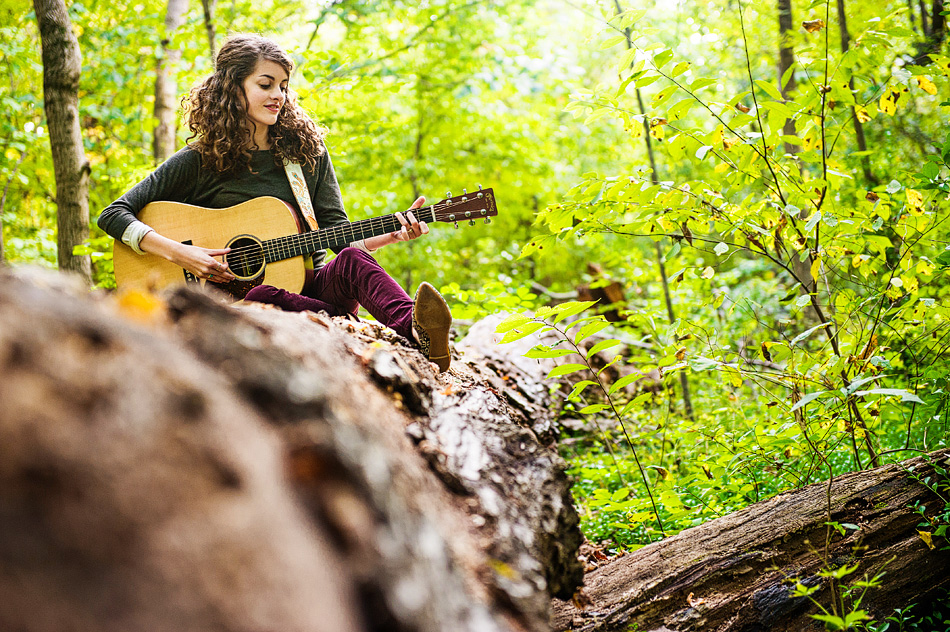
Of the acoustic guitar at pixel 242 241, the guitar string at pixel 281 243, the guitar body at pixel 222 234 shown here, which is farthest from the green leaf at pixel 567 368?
the guitar body at pixel 222 234

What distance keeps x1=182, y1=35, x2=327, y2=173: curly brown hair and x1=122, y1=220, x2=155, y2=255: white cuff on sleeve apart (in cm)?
44

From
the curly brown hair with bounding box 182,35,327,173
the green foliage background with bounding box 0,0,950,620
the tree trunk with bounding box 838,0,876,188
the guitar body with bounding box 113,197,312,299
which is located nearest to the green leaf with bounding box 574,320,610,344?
the green foliage background with bounding box 0,0,950,620

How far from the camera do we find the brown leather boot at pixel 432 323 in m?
2.05

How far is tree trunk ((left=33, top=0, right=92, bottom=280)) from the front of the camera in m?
3.55

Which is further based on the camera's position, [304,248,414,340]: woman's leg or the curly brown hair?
the curly brown hair

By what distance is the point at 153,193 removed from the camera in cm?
275


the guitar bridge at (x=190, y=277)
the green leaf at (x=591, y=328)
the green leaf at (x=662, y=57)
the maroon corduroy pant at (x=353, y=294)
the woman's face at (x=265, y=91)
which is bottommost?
the green leaf at (x=591, y=328)

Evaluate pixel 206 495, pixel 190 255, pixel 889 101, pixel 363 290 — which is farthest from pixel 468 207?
pixel 206 495

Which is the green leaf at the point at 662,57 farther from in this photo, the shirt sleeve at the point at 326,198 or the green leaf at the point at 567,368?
the shirt sleeve at the point at 326,198

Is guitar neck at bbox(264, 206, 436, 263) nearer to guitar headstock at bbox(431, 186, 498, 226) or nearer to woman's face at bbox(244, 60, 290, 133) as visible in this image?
guitar headstock at bbox(431, 186, 498, 226)

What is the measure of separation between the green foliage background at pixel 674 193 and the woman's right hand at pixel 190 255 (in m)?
1.30

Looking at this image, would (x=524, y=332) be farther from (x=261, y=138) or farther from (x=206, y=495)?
(x=261, y=138)

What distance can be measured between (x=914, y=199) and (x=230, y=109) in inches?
111

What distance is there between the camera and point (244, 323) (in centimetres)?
110
